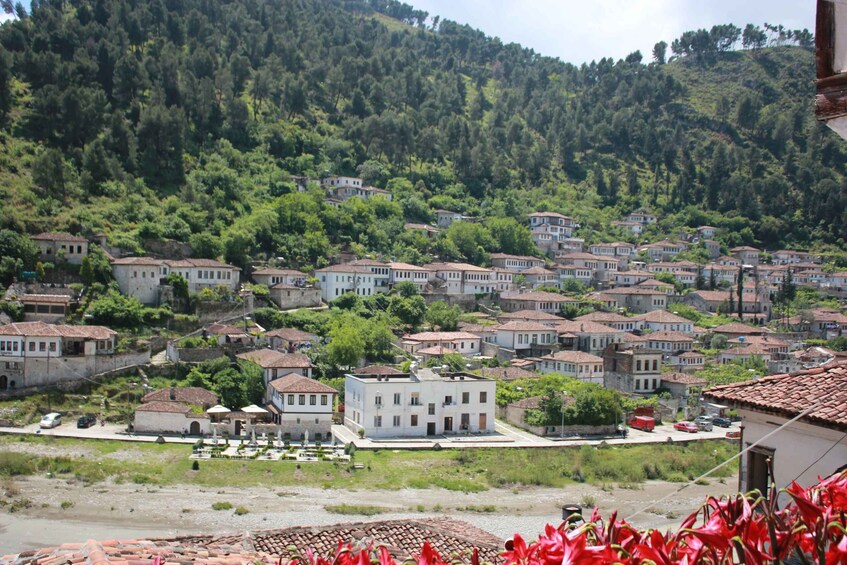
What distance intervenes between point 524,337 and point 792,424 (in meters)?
43.7

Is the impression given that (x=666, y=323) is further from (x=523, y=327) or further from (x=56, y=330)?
(x=56, y=330)

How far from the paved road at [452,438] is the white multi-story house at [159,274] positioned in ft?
40.4

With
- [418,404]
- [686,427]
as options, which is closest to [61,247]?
[418,404]

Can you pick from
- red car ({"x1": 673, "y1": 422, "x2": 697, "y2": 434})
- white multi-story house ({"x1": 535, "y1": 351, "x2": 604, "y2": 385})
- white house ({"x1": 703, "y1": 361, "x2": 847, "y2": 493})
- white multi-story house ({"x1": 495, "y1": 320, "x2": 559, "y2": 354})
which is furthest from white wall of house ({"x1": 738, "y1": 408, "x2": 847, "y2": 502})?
white multi-story house ({"x1": 495, "y1": 320, "x2": 559, "y2": 354})

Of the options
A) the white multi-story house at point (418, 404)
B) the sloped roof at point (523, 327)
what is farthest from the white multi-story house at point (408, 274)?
the white multi-story house at point (418, 404)

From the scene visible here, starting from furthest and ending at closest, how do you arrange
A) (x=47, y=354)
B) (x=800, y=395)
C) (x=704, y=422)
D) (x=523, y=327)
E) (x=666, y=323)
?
1. (x=666, y=323)
2. (x=523, y=327)
3. (x=704, y=422)
4. (x=47, y=354)
5. (x=800, y=395)

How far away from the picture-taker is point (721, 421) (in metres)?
41.8

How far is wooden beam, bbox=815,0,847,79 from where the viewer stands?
10.6ft

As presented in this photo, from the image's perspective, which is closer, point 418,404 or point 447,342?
point 418,404

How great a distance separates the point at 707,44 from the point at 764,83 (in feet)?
68.4

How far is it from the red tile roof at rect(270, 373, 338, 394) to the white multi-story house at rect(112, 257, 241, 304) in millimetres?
12971

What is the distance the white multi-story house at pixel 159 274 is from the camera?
143ft

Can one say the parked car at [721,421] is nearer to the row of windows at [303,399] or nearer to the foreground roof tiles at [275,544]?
the row of windows at [303,399]

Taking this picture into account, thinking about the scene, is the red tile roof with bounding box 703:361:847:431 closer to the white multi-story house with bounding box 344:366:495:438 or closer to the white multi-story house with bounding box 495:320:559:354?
the white multi-story house with bounding box 344:366:495:438
